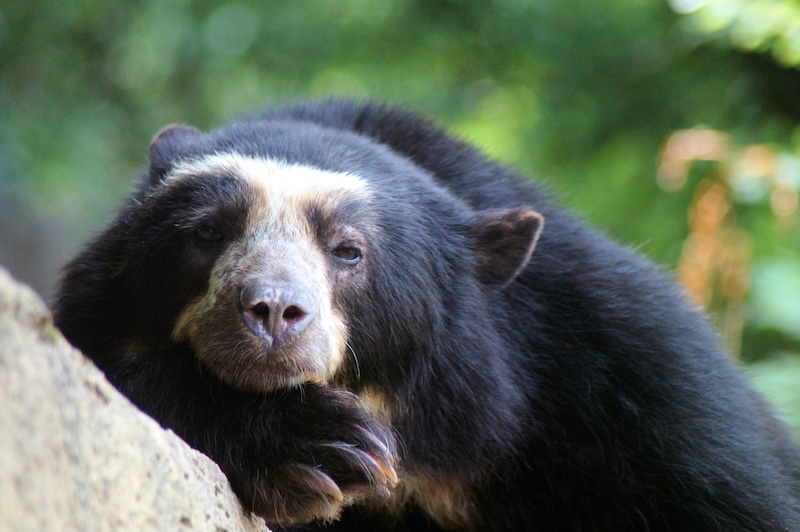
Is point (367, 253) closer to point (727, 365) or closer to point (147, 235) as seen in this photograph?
point (147, 235)

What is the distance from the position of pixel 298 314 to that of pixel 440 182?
1.55 metres

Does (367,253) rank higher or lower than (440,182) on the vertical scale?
lower

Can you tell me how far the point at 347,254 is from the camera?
4.23m

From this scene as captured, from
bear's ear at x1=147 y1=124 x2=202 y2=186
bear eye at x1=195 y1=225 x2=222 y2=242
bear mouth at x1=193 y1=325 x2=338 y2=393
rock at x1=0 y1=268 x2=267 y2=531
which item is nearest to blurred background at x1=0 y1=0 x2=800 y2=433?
bear's ear at x1=147 y1=124 x2=202 y2=186

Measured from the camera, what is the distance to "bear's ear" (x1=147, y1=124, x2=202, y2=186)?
456 cm

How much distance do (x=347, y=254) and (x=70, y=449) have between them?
1875 mm

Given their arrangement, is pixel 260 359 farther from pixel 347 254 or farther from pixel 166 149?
pixel 166 149

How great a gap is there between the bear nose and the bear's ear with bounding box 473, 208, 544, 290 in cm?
110

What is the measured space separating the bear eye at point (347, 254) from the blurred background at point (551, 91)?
110 inches

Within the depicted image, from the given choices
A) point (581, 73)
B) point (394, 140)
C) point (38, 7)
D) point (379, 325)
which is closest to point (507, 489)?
point (379, 325)

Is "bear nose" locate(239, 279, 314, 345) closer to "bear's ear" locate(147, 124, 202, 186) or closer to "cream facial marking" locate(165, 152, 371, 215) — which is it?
"cream facial marking" locate(165, 152, 371, 215)

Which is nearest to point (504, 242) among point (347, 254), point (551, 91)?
point (347, 254)

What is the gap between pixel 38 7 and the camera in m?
9.52

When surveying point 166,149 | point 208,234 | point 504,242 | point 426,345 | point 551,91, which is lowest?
point 426,345
